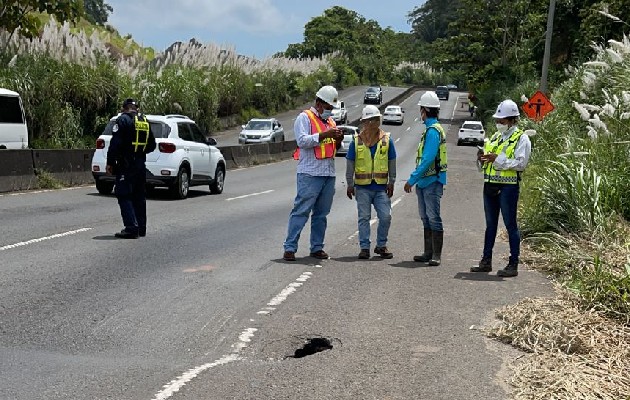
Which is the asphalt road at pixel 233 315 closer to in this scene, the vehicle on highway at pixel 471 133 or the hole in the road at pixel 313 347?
the hole in the road at pixel 313 347

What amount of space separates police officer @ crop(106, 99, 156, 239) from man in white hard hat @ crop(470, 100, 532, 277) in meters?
5.00

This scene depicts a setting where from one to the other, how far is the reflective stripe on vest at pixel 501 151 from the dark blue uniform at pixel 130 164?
5.06m

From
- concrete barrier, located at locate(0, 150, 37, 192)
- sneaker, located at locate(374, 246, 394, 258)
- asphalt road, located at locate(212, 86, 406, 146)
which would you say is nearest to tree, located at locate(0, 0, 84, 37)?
concrete barrier, located at locate(0, 150, 37, 192)

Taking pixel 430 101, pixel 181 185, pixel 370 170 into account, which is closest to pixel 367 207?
pixel 370 170

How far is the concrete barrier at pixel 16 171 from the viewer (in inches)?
768

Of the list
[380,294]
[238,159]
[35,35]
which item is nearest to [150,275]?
[380,294]

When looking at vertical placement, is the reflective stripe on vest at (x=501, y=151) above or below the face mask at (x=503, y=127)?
below

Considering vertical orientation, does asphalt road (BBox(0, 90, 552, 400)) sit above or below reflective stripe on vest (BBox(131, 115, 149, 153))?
below

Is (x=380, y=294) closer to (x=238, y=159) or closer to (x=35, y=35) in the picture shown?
(x=35, y=35)

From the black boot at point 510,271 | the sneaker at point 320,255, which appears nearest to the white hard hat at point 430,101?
the black boot at point 510,271

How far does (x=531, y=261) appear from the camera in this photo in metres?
11.3

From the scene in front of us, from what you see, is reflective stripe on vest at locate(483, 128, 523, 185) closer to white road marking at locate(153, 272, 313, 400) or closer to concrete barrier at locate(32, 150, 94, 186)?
white road marking at locate(153, 272, 313, 400)

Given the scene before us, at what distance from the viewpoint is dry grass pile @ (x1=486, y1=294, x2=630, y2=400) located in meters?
5.80

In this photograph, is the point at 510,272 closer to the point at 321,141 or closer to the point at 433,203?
the point at 433,203
